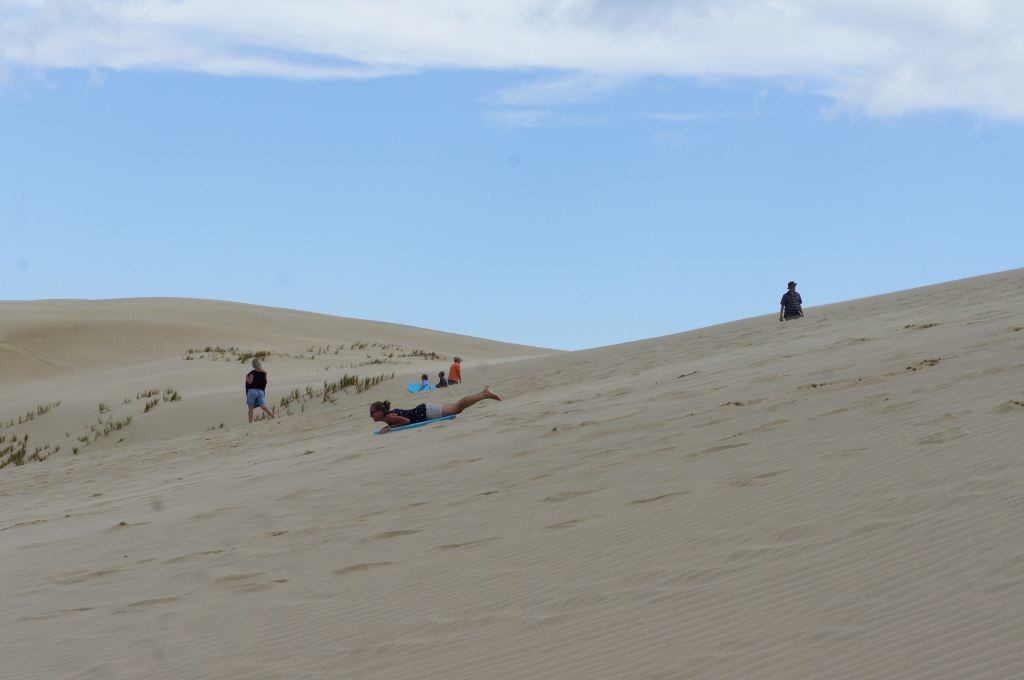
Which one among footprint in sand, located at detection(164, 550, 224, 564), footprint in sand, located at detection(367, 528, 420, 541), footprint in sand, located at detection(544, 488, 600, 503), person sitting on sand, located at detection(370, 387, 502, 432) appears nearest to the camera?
footprint in sand, located at detection(367, 528, 420, 541)

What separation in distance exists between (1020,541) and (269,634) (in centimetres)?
341

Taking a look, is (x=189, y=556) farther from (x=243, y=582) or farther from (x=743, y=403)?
(x=743, y=403)

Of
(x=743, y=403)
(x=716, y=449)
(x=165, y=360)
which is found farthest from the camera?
(x=165, y=360)

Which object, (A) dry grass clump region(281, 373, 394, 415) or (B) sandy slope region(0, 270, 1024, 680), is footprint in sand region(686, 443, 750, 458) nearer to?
(B) sandy slope region(0, 270, 1024, 680)

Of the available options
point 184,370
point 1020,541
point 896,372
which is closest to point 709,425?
point 896,372

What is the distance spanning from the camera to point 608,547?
613 cm

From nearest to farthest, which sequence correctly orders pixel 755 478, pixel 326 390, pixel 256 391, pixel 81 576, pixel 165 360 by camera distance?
pixel 755 478, pixel 81 576, pixel 256 391, pixel 326 390, pixel 165 360

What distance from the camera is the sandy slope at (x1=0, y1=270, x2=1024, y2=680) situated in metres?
4.50

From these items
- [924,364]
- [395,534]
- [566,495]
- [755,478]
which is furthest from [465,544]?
[924,364]

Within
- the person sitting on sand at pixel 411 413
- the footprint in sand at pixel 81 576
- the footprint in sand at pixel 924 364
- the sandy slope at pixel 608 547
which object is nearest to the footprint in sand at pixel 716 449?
the sandy slope at pixel 608 547

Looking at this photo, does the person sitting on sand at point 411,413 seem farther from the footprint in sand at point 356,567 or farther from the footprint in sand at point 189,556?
the footprint in sand at point 356,567

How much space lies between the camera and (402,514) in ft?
26.5

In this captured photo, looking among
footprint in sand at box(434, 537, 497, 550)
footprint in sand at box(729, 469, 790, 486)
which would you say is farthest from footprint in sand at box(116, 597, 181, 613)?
footprint in sand at box(729, 469, 790, 486)

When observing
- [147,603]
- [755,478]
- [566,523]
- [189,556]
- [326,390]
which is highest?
[326,390]
